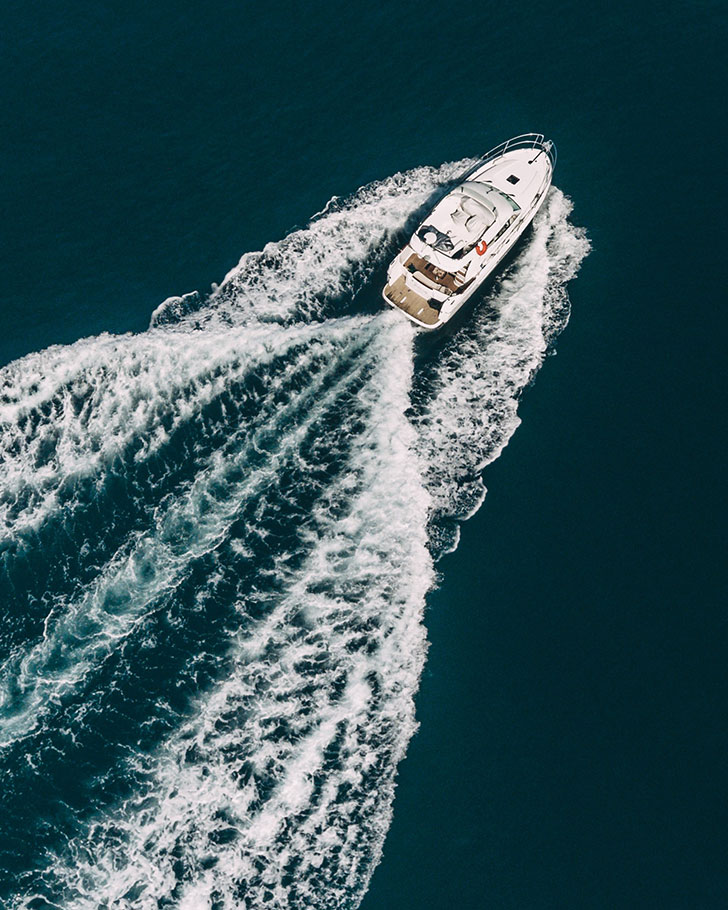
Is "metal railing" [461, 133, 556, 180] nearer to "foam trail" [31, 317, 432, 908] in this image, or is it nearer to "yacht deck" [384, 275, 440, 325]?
"yacht deck" [384, 275, 440, 325]

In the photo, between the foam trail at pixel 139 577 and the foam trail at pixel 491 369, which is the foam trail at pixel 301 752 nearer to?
the foam trail at pixel 491 369

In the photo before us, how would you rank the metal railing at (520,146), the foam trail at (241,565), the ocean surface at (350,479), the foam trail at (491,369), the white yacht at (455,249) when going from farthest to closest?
1. the metal railing at (520,146)
2. the white yacht at (455,249)
3. the foam trail at (491,369)
4. the ocean surface at (350,479)
5. the foam trail at (241,565)

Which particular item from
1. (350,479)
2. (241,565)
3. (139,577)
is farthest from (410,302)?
(139,577)

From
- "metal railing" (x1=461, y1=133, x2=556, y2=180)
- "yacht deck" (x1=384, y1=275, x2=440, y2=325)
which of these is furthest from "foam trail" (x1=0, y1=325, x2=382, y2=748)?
"metal railing" (x1=461, y1=133, x2=556, y2=180)

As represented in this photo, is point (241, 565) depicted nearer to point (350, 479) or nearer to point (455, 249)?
point (350, 479)

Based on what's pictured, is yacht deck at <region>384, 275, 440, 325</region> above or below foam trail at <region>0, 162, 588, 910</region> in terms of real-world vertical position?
above

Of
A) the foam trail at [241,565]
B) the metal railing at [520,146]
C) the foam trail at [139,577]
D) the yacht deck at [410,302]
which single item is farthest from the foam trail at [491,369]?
the foam trail at [139,577]
